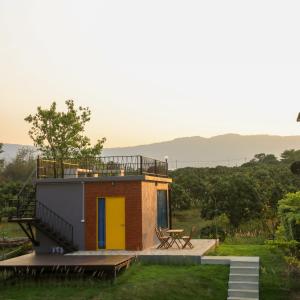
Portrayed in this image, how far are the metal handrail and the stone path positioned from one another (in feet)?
18.4

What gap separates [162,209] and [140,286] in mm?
7985

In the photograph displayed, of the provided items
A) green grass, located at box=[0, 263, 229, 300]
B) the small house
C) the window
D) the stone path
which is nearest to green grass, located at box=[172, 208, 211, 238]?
the window

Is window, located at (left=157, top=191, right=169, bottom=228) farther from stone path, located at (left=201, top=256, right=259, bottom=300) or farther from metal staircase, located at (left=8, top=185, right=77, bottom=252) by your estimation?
stone path, located at (left=201, top=256, right=259, bottom=300)

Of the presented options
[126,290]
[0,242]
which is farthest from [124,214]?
[0,242]

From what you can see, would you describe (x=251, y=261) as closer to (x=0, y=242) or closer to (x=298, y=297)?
(x=298, y=297)

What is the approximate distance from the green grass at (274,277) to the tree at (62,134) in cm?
1706

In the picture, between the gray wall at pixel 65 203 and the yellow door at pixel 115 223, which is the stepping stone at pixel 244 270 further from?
the gray wall at pixel 65 203

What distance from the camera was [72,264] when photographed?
48.3 feet

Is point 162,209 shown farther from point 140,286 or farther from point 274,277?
point 140,286

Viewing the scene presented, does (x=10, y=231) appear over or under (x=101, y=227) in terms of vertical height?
under

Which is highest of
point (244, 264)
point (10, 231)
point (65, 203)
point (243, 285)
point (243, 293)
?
point (65, 203)

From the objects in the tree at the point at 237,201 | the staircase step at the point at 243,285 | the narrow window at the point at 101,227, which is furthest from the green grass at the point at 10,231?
the staircase step at the point at 243,285

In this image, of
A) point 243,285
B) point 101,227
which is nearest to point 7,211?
point 101,227

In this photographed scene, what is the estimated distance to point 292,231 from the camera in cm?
1616
